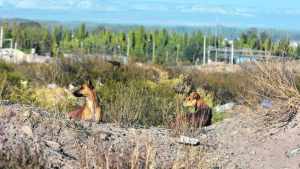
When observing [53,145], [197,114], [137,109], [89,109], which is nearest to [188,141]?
[53,145]

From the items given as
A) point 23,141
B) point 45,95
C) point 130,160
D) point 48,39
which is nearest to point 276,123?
point 23,141

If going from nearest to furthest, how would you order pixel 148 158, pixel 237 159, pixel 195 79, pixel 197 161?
pixel 148 158 < pixel 197 161 < pixel 237 159 < pixel 195 79

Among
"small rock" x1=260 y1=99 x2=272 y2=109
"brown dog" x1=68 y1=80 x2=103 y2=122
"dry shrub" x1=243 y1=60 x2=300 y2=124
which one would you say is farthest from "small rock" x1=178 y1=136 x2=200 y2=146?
"small rock" x1=260 y1=99 x2=272 y2=109

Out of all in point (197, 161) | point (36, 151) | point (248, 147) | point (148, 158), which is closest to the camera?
point (148, 158)

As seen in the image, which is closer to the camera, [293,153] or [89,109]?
[293,153]

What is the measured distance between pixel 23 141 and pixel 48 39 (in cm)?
8510

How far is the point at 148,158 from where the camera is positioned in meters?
7.20

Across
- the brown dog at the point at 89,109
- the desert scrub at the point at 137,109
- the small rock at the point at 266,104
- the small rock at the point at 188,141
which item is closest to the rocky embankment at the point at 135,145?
the small rock at the point at 188,141

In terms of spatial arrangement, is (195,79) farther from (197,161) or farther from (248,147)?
(197,161)

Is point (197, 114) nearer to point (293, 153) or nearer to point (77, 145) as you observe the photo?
point (293, 153)

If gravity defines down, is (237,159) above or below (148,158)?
below

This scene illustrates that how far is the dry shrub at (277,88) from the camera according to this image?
1262 cm

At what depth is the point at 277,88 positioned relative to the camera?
43.0ft

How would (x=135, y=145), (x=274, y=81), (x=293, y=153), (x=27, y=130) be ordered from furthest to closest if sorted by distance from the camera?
1. (x=274, y=81)
2. (x=293, y=153)
3. (x=27, y=130)
4. (x=135, y=145)
